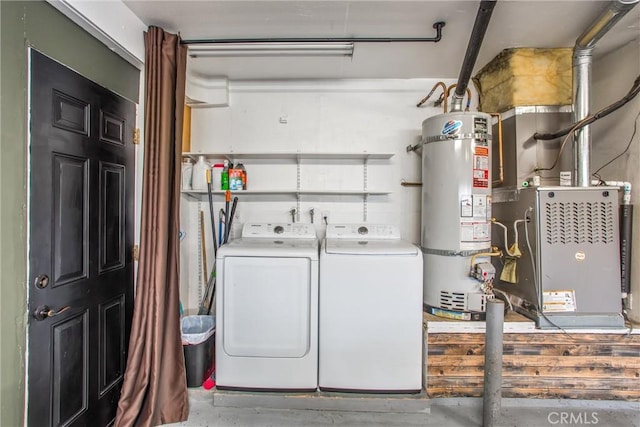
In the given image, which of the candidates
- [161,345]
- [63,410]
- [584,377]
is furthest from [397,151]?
[63,410]

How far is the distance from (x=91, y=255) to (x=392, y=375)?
6.56 feet

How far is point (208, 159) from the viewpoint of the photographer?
2.55m

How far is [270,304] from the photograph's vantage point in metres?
1.81

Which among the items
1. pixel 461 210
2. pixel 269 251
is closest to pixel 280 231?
pixel 269 251

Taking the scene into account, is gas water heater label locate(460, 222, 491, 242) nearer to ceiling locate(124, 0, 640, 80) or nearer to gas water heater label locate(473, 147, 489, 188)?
gas water heater label locate(473, 147, 489, 188)

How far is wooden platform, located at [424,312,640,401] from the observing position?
71.9 inches

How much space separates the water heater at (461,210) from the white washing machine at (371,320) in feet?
1.10

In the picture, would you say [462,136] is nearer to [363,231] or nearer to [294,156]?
[363,231]

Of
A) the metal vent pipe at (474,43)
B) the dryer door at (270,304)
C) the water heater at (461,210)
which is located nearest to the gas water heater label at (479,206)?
the water heater at (461,210)

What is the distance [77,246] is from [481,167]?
259cm

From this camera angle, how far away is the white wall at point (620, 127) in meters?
1.88

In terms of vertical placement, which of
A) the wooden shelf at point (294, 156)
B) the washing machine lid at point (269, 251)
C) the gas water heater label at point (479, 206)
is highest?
the wooden shelf at point (294, 156)

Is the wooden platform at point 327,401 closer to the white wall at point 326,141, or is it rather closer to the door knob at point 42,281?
the white wall at point 326,141

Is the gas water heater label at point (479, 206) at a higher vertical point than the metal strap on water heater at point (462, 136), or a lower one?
lower
